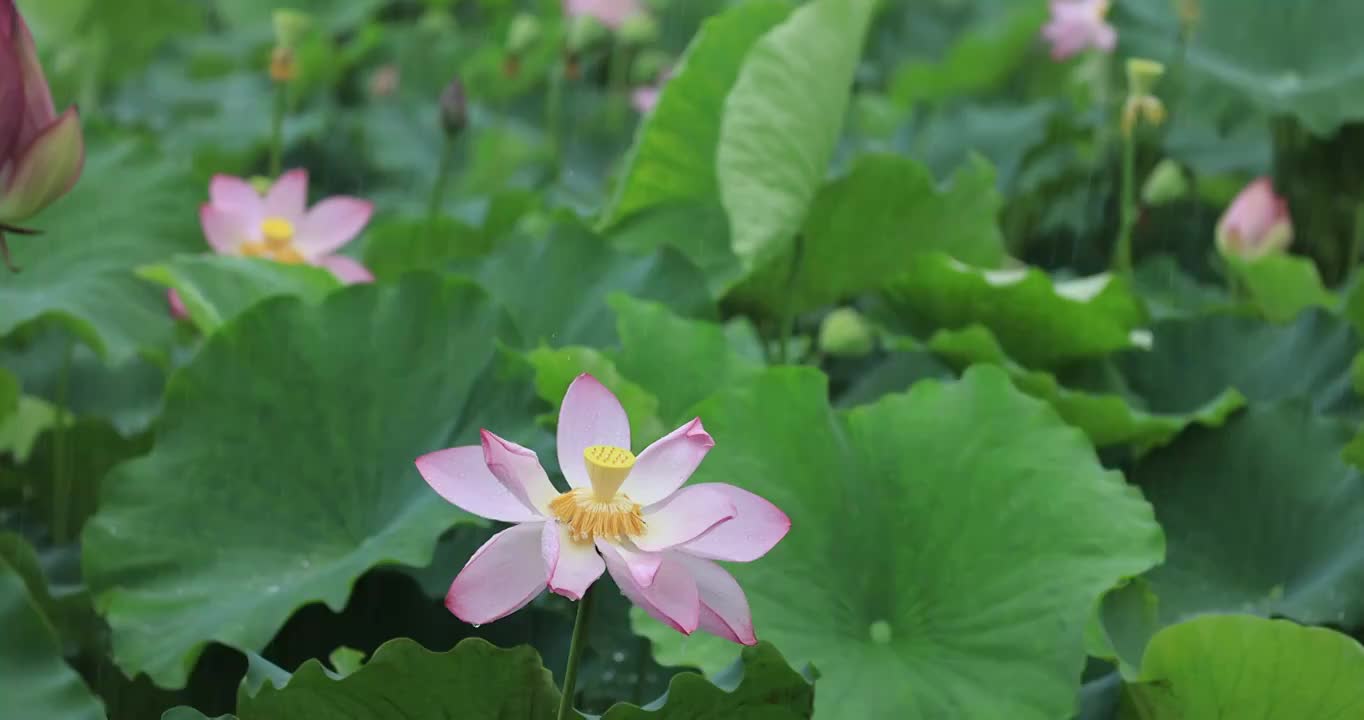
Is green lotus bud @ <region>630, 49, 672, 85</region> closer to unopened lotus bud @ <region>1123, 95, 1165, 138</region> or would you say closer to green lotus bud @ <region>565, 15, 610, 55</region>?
green lotus bud @ <region>565, 15, 610, 55</region>

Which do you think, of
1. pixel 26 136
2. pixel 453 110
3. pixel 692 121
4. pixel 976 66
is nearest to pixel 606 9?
pixel 976 66

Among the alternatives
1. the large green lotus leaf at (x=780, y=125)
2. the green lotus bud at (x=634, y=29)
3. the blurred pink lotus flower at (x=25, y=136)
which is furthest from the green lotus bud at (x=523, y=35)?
the blurred pink lotus flower at (x=25, y=136)

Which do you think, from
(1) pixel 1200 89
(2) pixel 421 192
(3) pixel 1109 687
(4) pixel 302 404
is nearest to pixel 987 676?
(3) pixel 1109 687

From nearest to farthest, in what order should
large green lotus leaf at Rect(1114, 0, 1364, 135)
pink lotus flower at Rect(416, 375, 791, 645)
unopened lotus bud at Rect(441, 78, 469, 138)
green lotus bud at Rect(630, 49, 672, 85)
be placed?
pink lotus flower at Rect(416, 375, 791, 645) → unopened lotus bud at Rect(441, 78, 469, 138) → large green lotus leaf at Rect(1114, 0, 1364, 135) → green lotus bud at Rect(630, 49, 672, 85)

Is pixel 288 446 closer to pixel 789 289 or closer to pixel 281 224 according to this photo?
pixel 281 224

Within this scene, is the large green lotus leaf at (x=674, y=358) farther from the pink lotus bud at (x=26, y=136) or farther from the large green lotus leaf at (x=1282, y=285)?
the large green lotus leaf at (x=1282, y=285)

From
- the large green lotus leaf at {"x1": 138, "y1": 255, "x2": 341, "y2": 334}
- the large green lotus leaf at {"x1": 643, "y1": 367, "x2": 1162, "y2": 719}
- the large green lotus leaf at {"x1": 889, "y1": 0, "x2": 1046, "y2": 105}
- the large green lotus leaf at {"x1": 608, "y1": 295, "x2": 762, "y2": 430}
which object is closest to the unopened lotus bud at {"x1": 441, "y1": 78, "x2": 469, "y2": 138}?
the large green lotus leaf at {"x1": 138, "y1": 255, "x2": 341, "y2": 334}
